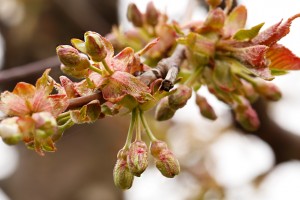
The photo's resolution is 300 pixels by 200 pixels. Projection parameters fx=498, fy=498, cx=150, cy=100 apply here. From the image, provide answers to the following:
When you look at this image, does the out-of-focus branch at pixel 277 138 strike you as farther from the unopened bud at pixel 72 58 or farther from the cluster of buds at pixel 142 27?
the unopened bud at pixel 72 58

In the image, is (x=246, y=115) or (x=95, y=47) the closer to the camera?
(x=95, y=47)

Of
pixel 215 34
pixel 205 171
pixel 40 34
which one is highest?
pixel 215 34

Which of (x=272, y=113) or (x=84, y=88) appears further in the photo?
(x=272, y=113)

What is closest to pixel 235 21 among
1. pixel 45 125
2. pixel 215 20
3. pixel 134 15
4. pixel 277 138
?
pixel 215 20

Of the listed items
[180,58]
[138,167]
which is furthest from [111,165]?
[138,167]

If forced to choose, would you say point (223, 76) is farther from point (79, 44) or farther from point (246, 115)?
point (79, 44)

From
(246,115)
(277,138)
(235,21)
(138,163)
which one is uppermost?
(235,21)

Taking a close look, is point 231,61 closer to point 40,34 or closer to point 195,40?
point 195,40
